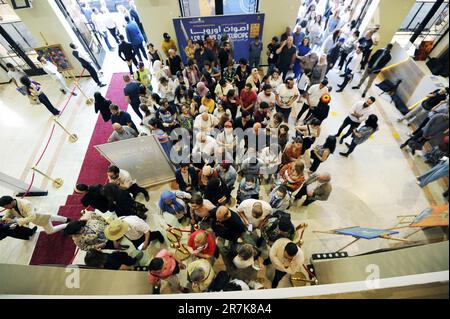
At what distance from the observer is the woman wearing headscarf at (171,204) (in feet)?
12.4

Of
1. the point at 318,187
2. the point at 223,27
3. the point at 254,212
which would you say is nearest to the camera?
the point at 254,212

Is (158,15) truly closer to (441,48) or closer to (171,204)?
(171,204)

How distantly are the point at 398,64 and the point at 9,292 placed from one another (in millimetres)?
8170

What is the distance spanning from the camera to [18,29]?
8.09 m

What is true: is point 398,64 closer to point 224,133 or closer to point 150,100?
point 224,133

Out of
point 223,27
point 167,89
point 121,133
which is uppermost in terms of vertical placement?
point 223,27

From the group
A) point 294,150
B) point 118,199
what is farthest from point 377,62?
point 118,199

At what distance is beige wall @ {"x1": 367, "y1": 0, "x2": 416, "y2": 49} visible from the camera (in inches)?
276

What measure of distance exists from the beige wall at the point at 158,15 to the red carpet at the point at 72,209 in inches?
111

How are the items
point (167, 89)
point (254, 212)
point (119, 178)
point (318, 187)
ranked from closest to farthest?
point (254, 212) → point (318, 187) → point (119, 178) → point (167, 89)

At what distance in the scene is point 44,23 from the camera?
7480 mm

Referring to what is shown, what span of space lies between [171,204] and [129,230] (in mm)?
767
